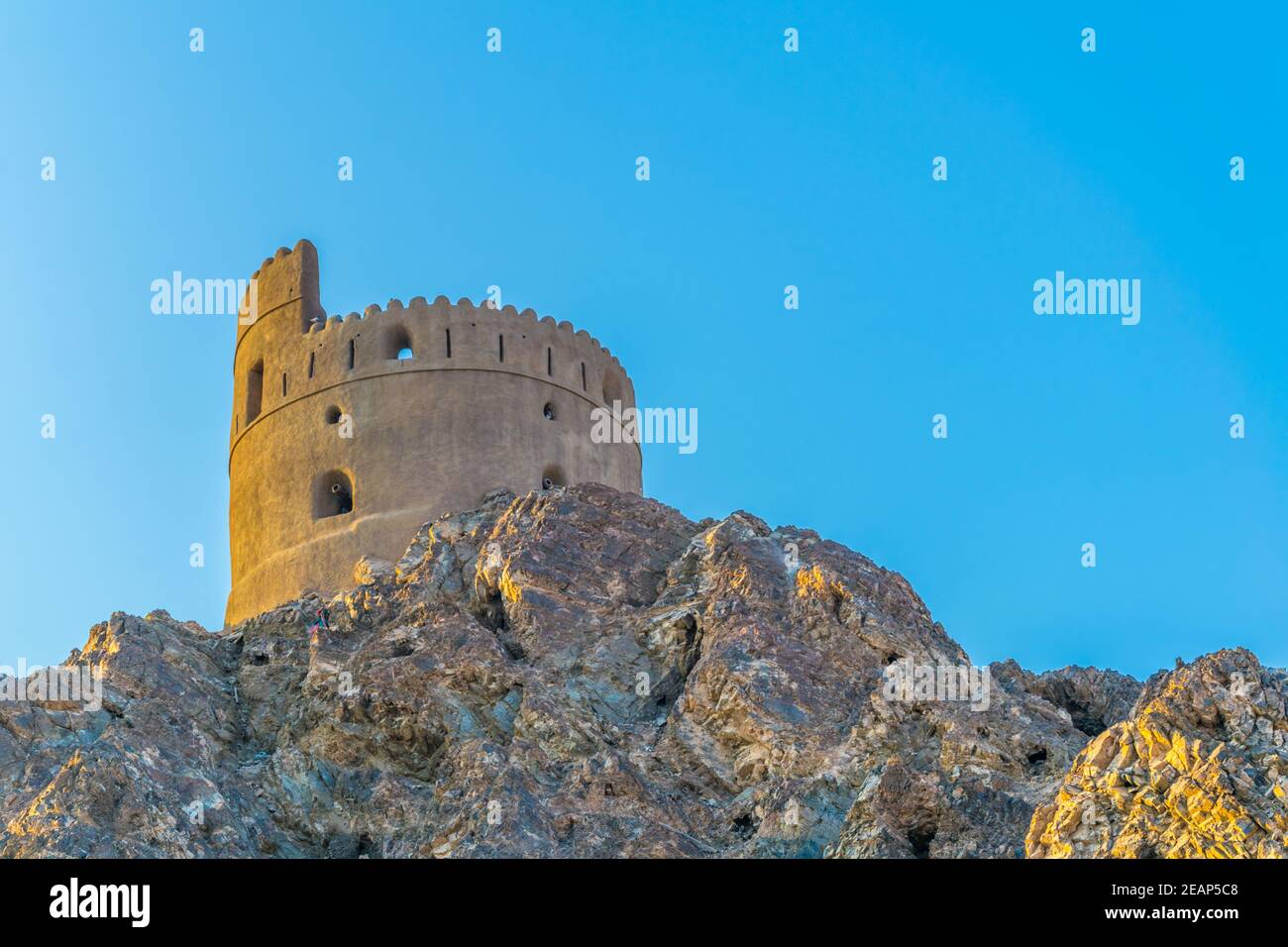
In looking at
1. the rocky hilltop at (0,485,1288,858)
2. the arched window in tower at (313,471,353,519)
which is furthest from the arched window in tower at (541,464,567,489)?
the rocky hilltop at (0,485,1288,858)

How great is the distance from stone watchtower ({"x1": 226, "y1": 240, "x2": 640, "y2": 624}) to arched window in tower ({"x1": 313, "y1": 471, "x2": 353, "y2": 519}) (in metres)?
0.03

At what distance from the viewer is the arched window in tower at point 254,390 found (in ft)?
106

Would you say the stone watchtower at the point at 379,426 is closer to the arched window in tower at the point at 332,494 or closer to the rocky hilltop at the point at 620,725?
the arched window in tower at the point at 332,494

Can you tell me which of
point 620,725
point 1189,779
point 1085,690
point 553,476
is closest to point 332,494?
point 553,476

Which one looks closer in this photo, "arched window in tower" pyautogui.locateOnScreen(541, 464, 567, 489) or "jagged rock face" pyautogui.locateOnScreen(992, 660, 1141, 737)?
"jagged rock face" pyautogui.locateOnScreen(992, 660, 1141, 737)

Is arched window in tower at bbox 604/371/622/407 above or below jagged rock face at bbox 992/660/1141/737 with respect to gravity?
above

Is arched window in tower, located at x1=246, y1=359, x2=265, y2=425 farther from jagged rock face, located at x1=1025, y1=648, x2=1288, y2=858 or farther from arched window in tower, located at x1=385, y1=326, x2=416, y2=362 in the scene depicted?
jagged rock face, located at x1=1025, y1=648, x2=1288, y2=858

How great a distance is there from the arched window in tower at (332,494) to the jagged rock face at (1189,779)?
15.2 meters

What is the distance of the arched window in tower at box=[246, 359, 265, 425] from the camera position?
106 feet

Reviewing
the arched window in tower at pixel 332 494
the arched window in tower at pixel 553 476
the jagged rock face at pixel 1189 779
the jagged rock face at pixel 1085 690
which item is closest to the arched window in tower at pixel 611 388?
the arched window in tower at pixel 553 476

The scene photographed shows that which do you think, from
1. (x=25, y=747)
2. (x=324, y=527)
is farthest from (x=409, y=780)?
(x=324, y=527)

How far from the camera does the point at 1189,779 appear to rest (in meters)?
Answer: 17.4

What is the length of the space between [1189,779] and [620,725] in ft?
25.7

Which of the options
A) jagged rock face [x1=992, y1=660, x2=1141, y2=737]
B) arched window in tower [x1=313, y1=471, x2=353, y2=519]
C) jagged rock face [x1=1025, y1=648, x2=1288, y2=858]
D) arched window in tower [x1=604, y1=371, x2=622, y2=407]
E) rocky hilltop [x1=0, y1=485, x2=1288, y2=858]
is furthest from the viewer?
arched window in tower [x1=604, y1=371, x2=622, y2=407]
